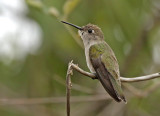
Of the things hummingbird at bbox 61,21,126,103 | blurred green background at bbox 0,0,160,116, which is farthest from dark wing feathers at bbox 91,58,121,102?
blurred green background at bbox 0,0,160,116

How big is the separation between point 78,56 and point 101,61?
71.2 inches

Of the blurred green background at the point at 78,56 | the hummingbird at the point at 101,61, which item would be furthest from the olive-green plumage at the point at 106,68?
the blurred green background at the point at 78,56

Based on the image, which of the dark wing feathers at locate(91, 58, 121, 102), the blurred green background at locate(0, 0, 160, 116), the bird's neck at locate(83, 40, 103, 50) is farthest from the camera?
the blurred green background at locate(0, 0, 160, 116)

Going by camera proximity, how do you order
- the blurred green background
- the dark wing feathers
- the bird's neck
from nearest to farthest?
the dark wing feathers → the bird's neck → the blurred green background

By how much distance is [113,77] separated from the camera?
3.98 m

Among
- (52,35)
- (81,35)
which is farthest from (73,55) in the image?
(81,35)

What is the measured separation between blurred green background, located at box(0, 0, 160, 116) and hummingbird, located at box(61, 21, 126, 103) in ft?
3.48

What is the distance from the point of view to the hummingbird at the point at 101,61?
148 inches

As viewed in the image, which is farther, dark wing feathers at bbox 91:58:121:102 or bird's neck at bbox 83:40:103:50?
bird's neck at bbox 83:40:103:50

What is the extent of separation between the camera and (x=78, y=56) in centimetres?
597

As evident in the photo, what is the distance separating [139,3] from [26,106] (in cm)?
180

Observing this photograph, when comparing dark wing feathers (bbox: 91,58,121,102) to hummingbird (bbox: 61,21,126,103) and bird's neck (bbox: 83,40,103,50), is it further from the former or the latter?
bird's neck (bbox: 83,40,103,50)

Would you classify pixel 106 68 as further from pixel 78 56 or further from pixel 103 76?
pixel 78 56

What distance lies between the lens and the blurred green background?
223 inches
